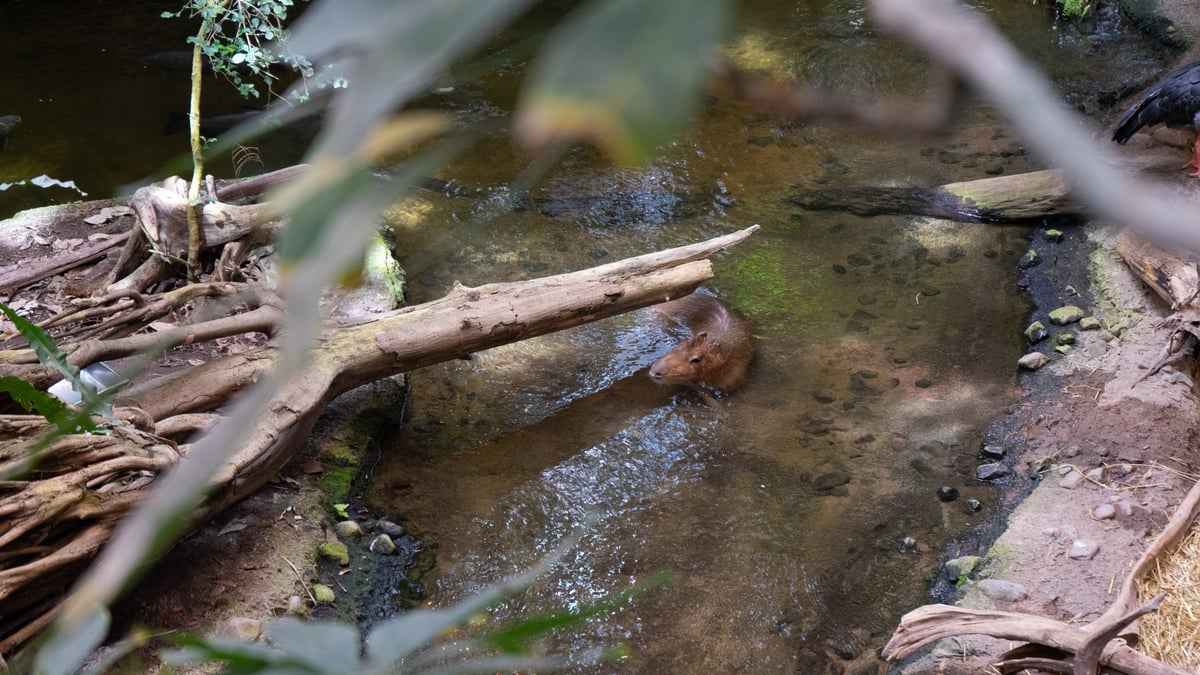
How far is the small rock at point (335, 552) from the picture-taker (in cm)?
316

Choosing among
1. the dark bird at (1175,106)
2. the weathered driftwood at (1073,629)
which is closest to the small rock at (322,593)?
the weathered driftwood at (1073,629)

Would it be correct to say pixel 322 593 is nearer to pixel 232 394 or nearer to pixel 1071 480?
pixel 232 394

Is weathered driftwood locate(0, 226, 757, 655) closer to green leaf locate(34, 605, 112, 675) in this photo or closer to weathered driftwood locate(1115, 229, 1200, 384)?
green leaf locate(34, 605, 112, 675)

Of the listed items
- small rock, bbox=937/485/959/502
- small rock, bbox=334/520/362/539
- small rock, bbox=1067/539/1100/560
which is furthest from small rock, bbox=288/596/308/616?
small rock, bbox=1067/539/1100/560

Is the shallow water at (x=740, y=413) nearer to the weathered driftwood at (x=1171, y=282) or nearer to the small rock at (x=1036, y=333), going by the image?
the small rock at (x=1036, y=333)

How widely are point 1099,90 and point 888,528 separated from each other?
14.2 feet

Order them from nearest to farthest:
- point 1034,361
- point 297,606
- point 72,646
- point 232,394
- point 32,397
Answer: point 72,646 → point 32,397 → point 297,606 → point 232,394 → point 1034,361

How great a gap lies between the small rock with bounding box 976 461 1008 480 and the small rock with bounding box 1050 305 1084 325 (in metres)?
1.04

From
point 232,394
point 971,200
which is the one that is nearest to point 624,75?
point 232,394

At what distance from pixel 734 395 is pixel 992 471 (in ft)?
3.77

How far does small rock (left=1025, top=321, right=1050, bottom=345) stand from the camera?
420cm

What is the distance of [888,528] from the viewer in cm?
343

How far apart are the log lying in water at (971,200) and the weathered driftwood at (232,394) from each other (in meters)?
1.42

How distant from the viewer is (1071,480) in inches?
130
